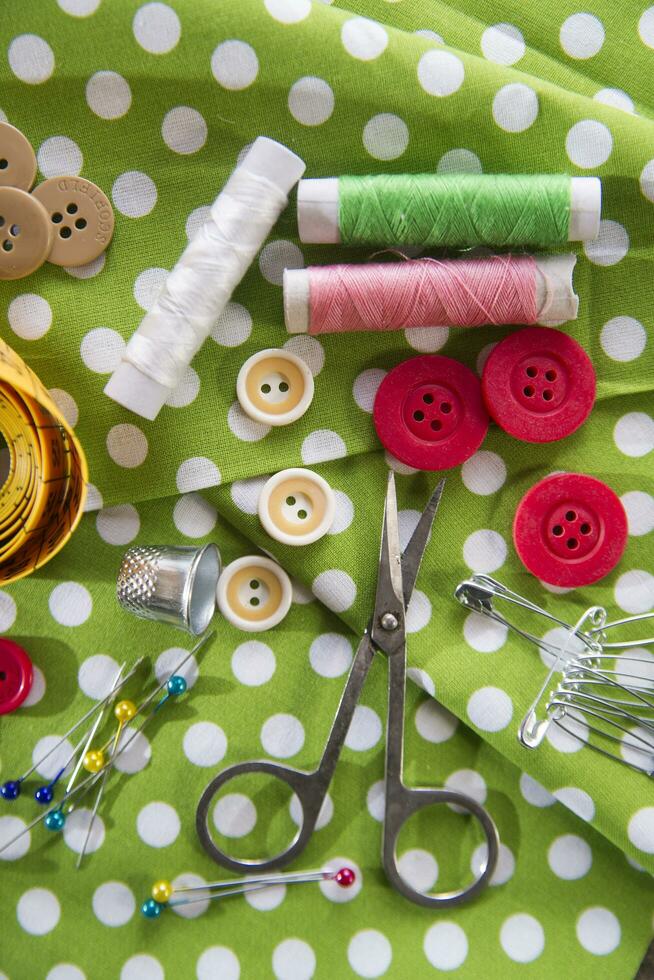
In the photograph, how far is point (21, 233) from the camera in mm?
1139

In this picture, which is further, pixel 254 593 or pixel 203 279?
pixel 254 593

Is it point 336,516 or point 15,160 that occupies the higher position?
Result: point 15,160

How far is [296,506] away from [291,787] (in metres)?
0.38

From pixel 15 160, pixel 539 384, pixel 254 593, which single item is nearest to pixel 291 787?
pixel 254 593

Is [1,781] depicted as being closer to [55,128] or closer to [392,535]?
[392,535]

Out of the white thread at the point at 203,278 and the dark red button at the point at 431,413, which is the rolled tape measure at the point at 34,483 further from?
the dark red button at the point at 431,413

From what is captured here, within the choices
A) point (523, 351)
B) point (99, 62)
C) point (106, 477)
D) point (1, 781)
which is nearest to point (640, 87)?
point (523, 351)

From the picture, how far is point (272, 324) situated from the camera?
1191 mm

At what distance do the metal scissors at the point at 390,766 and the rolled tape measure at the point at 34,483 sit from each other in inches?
15.0

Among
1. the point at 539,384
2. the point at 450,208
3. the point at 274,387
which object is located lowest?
the point at 274,387

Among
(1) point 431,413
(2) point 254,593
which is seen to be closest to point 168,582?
(2) point 254,593

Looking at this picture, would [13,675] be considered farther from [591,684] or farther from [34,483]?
[591,684]

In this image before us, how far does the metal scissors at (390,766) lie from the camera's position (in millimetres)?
1165

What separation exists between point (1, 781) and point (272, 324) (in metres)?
0.73
